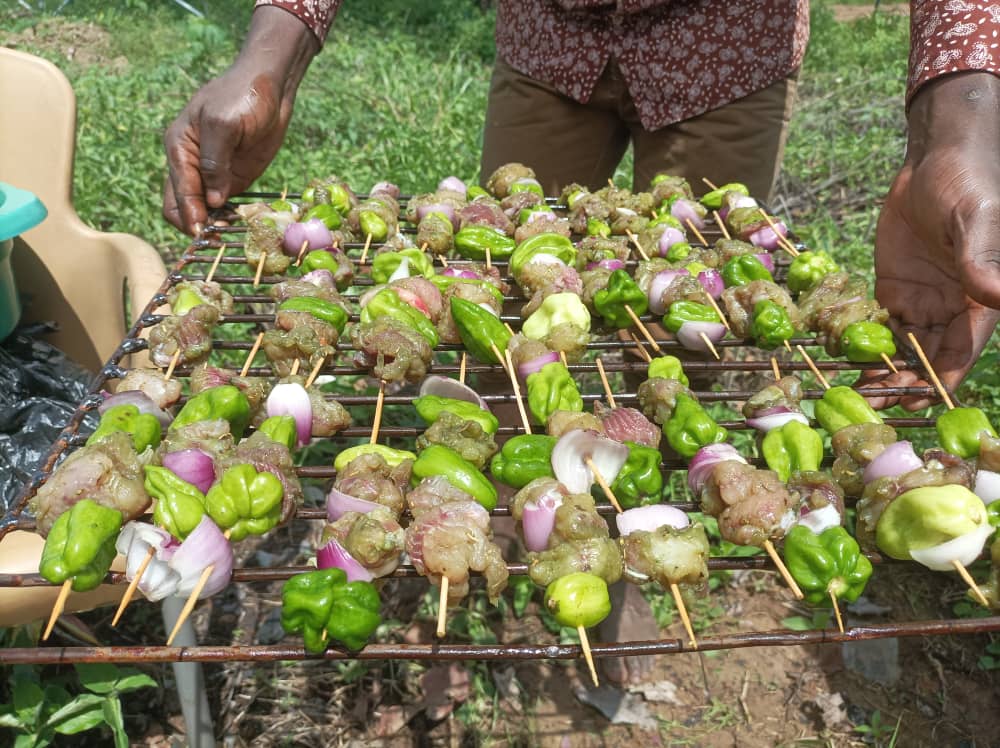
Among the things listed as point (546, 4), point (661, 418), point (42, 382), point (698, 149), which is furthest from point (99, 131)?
point (661, 418)

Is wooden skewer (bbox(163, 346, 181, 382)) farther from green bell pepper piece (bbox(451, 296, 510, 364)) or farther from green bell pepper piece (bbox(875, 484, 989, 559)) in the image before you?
green bell pepper piece (bbox(875, 484, 989, 559))

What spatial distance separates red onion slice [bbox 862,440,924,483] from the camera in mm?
2100

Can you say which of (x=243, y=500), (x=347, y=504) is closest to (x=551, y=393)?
(x=347, y=504)

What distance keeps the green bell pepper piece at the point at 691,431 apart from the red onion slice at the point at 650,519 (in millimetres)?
335

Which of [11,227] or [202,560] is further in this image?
[11,227]

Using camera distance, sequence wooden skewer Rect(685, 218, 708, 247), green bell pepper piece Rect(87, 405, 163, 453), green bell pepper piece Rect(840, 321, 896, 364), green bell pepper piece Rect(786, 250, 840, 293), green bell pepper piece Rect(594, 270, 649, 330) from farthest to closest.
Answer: wooden skewer Rect(685, 218, 708, 247)
green bell pepper piece Rect(786, 250, 840, 293)
green bell pepper piece Rect(594, 270, 649, 330)
green bell pepper piece Rect(840, 321, 896, 364)
green bell pepper piece Rect(87, 405, 163, 453)

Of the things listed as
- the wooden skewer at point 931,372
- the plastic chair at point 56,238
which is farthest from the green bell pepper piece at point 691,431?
the plastic chair at point 56,238

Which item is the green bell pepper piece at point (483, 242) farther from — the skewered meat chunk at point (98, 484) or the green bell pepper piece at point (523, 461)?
the skewered meat chunk at point (98, 484)

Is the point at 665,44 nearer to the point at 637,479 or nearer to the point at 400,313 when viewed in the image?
the point at 400,313

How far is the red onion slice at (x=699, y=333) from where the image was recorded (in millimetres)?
2803

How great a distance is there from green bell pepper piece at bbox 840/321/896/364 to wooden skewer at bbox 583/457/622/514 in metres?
1.13

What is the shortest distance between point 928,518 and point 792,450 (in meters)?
0.44

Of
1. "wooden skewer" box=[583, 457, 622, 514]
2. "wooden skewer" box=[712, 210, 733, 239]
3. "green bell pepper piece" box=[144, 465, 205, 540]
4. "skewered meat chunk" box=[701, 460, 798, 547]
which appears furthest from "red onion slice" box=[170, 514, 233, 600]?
"wooden skewer" box=[712, 210, 733, 239]

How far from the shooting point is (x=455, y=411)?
233 centimetres
